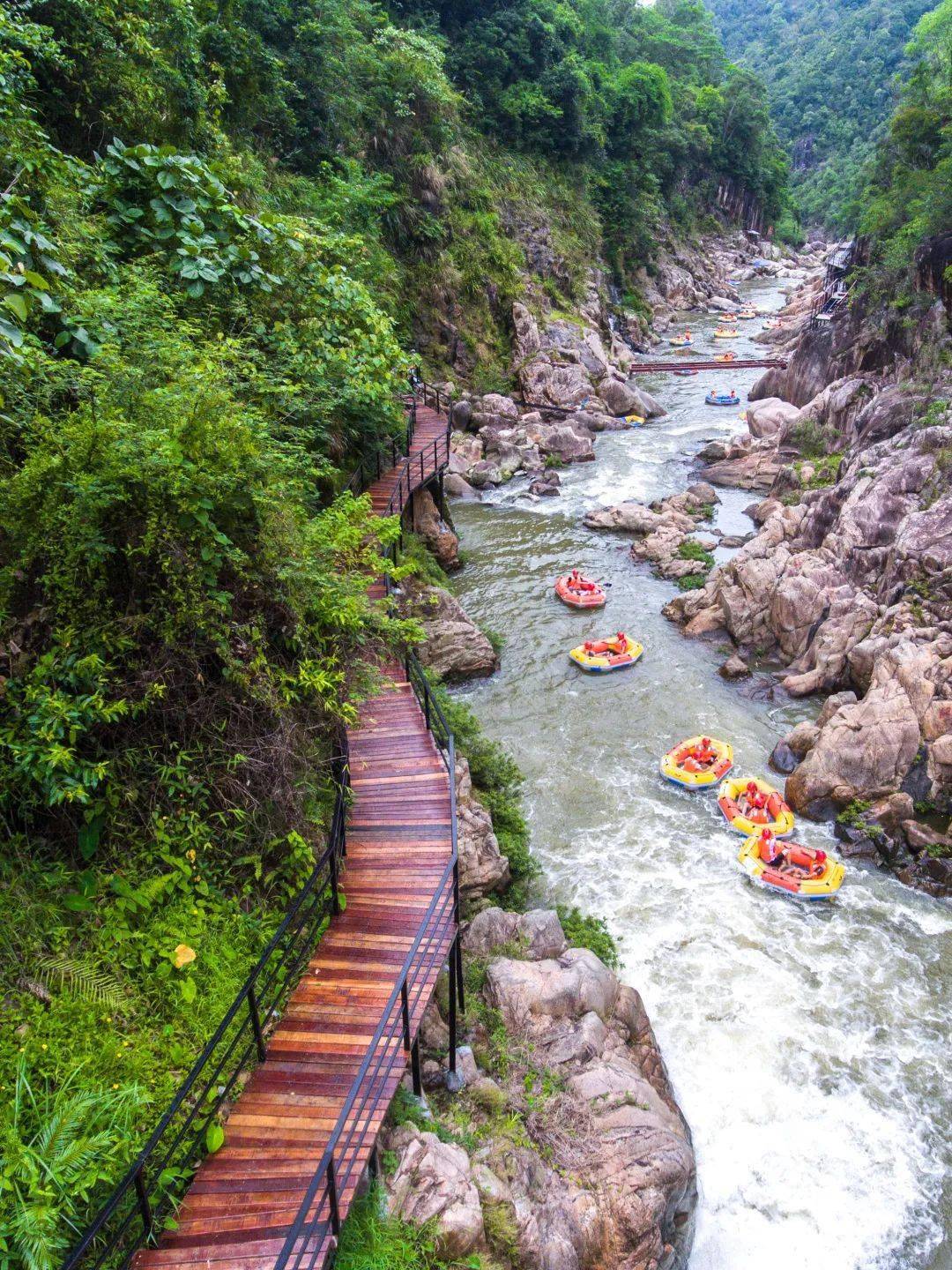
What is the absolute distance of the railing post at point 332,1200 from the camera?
470 cm

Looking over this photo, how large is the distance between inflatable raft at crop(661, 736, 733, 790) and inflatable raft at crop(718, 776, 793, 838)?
38 centimetres

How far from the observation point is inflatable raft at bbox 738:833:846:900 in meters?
12.5

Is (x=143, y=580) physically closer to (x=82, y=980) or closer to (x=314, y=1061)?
(x=82, y=980)

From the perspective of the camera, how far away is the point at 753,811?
1420cm

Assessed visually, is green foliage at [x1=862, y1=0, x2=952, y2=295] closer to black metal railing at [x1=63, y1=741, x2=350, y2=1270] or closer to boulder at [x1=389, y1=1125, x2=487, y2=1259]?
black metal railing at [x1=63, y1=741, x2=350, y2=1270]

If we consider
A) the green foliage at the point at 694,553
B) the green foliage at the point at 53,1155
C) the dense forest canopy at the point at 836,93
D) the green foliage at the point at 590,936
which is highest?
the dense forest canopy at the point at 836,93

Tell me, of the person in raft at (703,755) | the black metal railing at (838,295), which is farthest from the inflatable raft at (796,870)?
the black metal railing at (838,295)

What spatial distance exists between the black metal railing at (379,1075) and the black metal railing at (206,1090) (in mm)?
932

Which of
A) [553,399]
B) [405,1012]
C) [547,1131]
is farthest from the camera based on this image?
[553,399]

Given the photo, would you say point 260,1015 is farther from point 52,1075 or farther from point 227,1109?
point 52,1075

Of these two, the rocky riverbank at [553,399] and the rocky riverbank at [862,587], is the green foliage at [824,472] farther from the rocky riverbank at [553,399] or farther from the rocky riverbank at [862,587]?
the rocky riverbank at [553,399]

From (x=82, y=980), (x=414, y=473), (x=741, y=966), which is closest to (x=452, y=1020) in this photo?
(x=82, y=980)

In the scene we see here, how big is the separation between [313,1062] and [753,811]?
10736 mm

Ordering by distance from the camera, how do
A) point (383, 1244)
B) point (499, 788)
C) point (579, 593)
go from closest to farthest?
point (383, 1244) → point (499, 788) → point (579, 593)
